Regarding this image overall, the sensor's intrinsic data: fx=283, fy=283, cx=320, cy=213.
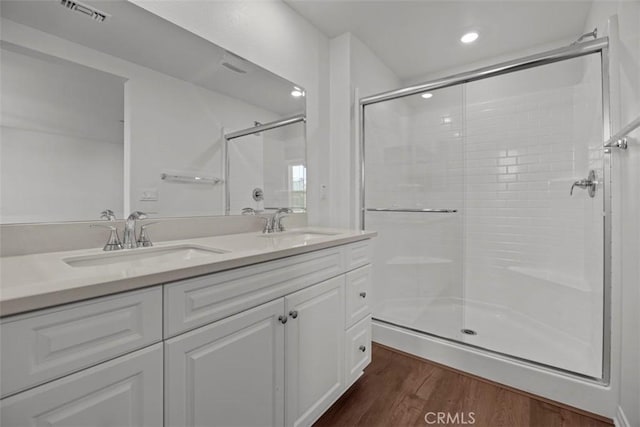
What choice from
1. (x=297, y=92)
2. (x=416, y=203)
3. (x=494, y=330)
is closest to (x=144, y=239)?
(x=297, y=92)

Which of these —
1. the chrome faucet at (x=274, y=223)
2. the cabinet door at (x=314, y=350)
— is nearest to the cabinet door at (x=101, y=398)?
the cabinet door at (x=314, y=350)

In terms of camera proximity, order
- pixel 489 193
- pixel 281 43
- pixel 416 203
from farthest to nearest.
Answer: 1. pixel 489 193
2. pixel 416 203
3. pixel 281 43

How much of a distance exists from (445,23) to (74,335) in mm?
2631

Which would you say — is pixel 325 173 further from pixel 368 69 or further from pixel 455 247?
pixel 455 247

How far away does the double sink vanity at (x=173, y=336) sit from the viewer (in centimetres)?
54

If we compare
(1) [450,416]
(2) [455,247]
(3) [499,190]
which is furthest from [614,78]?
(1) [450,416]

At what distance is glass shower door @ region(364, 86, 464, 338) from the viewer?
2307 millimetres

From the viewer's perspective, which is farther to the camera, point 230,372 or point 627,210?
point 627,210

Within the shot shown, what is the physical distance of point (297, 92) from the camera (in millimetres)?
1989

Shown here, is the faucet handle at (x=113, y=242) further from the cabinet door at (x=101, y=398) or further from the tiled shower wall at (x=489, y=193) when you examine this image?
the tiled shower wall at (x=489, y=193)

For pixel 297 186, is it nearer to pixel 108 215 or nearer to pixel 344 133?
pixel 344 133

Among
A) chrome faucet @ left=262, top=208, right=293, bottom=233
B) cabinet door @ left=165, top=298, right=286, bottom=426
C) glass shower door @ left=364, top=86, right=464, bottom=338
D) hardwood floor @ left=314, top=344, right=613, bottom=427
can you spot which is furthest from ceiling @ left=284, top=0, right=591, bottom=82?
hardwood floor @ left=314, top=344, right=613, bottom=427

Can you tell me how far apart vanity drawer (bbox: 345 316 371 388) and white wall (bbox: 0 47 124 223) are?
47.7 inches

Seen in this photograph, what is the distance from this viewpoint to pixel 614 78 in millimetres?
1344
